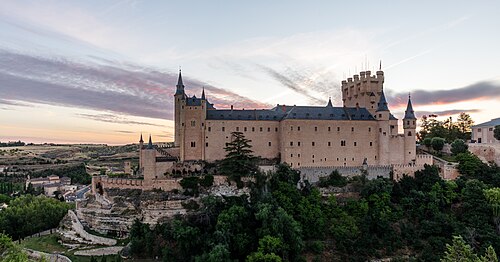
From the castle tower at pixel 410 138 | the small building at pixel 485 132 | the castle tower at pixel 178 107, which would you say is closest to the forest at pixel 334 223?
the castle tower at pixel 410 138

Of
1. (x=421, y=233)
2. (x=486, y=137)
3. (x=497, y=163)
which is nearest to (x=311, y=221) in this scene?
(x=421, y=233)

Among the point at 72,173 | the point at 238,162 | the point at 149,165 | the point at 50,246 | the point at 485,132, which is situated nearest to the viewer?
the point at 50,246

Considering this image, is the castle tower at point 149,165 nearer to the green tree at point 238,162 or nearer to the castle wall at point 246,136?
the castle wall at point 246,136

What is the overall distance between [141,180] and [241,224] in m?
13.6

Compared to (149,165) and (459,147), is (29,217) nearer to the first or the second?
(149,165)

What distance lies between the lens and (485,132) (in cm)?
5356

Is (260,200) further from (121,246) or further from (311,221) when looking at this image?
(121,246)

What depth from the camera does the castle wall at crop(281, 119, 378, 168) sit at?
145 ft

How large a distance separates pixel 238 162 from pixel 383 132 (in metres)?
19.7

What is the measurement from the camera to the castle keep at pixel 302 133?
144ft

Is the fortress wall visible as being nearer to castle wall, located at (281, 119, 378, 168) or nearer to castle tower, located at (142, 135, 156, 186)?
castle wall, located at (281, 119, 378, 168)

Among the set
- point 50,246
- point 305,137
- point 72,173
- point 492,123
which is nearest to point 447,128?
point 492,123

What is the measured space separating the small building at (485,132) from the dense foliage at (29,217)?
6286 centimetres

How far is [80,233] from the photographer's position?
39.7 meters
